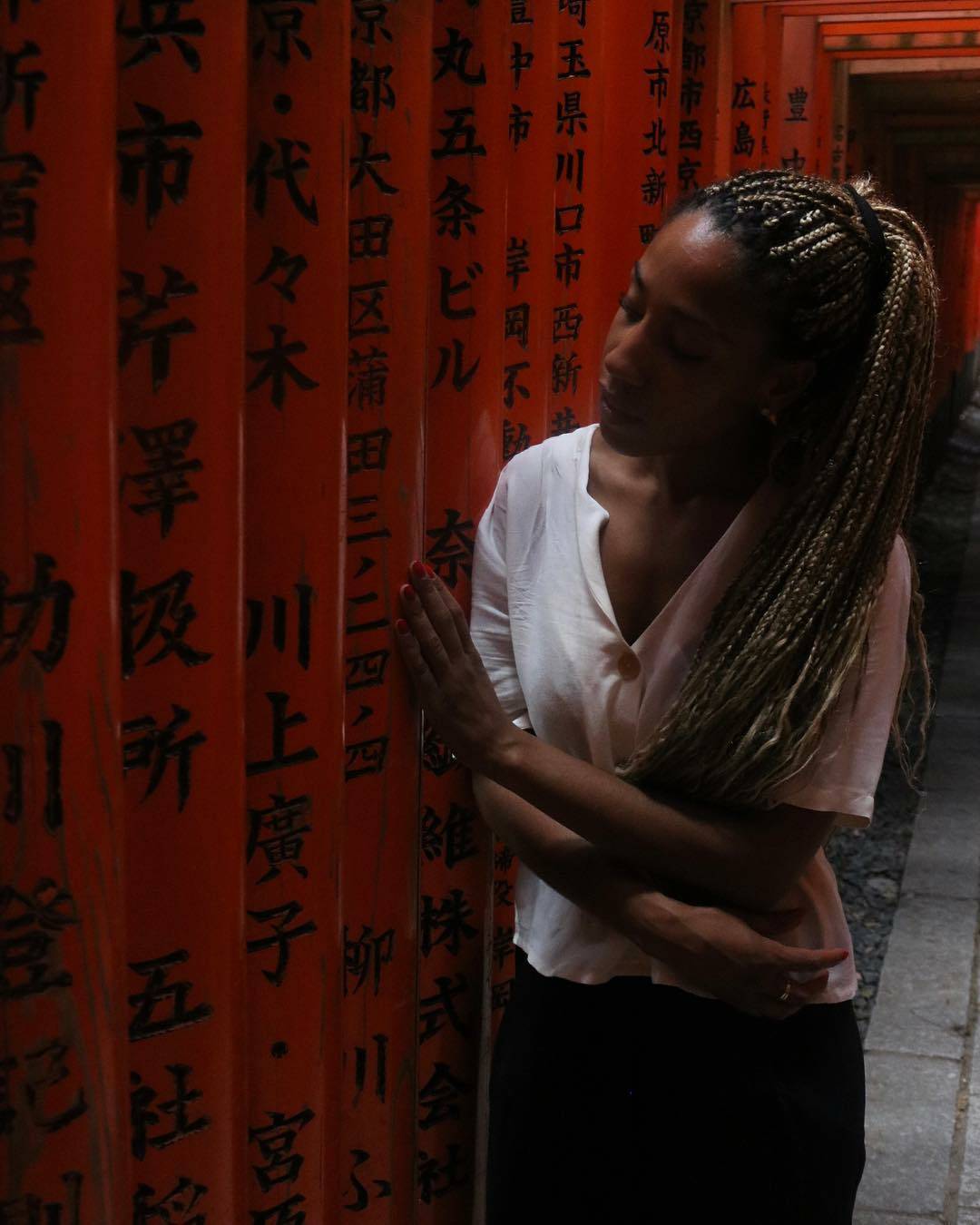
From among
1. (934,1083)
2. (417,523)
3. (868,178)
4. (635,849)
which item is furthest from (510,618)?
(934,1083)

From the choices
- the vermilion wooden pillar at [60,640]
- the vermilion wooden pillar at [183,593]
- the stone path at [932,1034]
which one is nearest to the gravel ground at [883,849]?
the stone path at [932,1034]

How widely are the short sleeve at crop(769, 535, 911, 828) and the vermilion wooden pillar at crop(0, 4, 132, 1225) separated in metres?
0.83

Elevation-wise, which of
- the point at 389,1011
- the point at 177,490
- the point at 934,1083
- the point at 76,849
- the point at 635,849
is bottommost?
the point at 934,1083

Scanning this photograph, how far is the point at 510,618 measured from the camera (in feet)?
6.81

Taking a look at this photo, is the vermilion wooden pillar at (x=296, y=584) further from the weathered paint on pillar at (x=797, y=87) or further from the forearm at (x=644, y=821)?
the weathered paint on pillar at (x=797, y=87)

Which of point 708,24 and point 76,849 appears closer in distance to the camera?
point 76,849

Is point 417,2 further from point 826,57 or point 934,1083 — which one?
point 826,57

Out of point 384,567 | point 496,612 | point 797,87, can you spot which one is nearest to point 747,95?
point 797,87

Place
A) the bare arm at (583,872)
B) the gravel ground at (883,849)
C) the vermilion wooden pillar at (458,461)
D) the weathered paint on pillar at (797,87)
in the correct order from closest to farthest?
the bare arm at (583,872) → the vermilion wooden pillar at (458,461) → the gravel ground at (883,849) → the weathered paint on pillar at (797,87)

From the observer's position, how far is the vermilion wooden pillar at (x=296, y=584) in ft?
5.51

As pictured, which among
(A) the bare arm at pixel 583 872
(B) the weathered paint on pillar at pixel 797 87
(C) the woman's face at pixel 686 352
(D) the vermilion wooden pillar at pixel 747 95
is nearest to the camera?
(C) the woman's face at pixel 686 352

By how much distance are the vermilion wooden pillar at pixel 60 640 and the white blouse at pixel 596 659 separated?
0.69 m

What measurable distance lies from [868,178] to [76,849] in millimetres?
1313

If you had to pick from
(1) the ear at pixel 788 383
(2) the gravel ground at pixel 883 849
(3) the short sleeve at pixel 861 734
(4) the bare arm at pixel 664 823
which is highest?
(1) the ear at pixel 788 383
